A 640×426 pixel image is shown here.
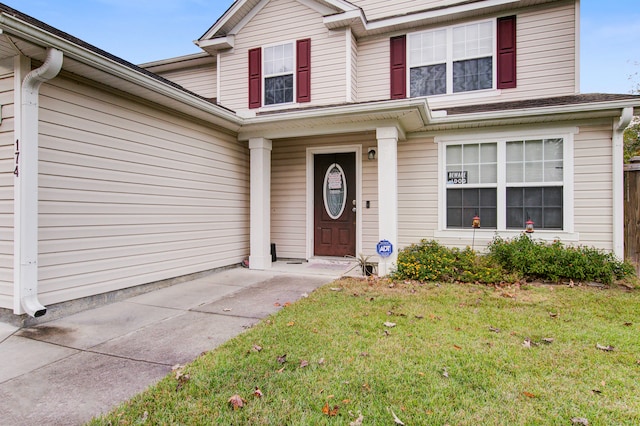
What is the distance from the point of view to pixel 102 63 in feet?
13.2

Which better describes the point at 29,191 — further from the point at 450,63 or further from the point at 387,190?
the point at 450,63

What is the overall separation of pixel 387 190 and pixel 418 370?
12.6ft

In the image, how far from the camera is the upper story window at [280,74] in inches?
311

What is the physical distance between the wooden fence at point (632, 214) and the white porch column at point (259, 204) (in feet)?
20.8

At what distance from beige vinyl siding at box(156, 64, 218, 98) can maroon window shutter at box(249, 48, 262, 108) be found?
141cm

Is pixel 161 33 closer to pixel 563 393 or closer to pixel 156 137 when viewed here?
pixel 156 137

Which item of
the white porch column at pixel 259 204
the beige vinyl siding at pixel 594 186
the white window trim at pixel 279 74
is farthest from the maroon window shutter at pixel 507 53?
the white porch column at pixel 259 204

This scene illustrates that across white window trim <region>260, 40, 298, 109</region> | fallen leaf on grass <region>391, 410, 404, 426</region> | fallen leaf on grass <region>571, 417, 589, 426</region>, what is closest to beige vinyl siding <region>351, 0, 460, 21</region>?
white window trim <region>260, 40, 298, 109</region>

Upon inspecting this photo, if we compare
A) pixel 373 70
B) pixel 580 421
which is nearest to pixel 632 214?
pixel 373 70

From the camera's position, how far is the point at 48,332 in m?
3.53

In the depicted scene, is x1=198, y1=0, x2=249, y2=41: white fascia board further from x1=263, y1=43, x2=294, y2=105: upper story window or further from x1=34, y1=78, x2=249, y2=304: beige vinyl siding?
x1=34, y1=78, x2=249, y2=304: beige vinyl siding

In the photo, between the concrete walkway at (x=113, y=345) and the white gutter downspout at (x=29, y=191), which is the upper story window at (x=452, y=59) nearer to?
the concrete walkway at (x=113, y=345)

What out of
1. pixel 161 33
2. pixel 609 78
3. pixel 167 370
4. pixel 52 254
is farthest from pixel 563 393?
pixel 609 78

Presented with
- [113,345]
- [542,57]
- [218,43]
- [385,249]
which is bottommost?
[113,345]
